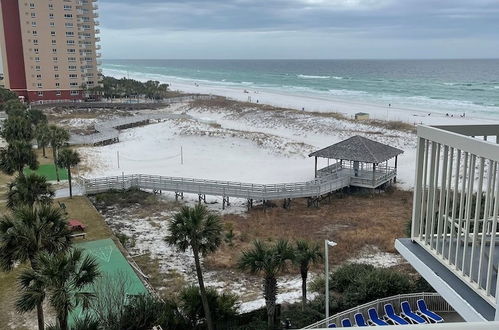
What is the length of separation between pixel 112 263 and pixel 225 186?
11517 mm

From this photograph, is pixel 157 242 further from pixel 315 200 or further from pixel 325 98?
pixel 325 98

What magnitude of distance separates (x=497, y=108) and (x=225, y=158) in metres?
55.4

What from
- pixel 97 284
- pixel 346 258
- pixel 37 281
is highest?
pixel 37 281

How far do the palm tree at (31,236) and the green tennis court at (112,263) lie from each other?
3.72 metres

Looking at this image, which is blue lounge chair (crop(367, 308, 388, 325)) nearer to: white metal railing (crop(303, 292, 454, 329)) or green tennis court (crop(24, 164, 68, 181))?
white metal railing (crop(303, 292, 454, 329))

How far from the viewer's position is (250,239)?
83.0 ft

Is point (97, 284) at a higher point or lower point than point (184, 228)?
lower

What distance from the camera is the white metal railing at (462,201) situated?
741 cm

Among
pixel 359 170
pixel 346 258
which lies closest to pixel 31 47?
pixel 359 170

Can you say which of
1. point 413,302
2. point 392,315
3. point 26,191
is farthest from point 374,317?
point 26,191

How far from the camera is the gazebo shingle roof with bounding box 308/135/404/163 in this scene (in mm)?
33500

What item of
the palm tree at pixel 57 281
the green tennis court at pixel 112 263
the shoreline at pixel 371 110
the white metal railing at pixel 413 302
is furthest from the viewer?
the shoreline at pixel 371 110

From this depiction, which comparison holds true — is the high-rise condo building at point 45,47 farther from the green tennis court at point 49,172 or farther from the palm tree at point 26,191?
the palm tree at point 26,191

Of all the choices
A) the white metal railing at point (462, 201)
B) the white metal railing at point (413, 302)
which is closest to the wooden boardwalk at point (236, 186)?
the white metal railing at point (413, 302)
